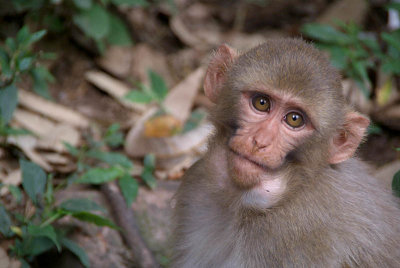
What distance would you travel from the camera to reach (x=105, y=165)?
228 inches

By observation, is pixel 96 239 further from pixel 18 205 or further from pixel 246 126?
pixel 246 126

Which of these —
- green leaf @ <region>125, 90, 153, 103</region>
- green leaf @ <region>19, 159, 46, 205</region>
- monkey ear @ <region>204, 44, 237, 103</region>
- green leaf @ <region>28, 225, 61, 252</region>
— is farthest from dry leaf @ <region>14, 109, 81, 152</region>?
monkey ear @ <region>204, 44, 237, 103</region>

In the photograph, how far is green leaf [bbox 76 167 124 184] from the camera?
4895 millimetres

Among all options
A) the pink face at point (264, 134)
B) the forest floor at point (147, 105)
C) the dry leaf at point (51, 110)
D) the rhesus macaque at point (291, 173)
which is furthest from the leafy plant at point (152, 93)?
the pink face at point (264, 134)

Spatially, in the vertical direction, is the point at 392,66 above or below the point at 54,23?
above

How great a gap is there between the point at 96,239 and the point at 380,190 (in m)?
2.42

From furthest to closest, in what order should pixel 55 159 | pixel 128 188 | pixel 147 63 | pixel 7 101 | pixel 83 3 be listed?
pixel 147 63 → pixel 83 3 → pixel 55 159 → pixel 128 188 → pixel 7 101

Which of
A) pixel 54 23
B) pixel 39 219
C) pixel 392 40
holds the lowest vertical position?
pixel 39 219

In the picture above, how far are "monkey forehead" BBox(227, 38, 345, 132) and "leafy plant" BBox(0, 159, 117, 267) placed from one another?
64.6 inches

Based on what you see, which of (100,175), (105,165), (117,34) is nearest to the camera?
(100,175)

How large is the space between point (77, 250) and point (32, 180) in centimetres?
67

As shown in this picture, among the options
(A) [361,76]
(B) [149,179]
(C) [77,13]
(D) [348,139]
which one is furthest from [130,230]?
(A) [361,76]

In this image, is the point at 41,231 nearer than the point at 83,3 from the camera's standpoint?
Yes

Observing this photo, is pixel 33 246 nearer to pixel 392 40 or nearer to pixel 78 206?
pixel 78 206
